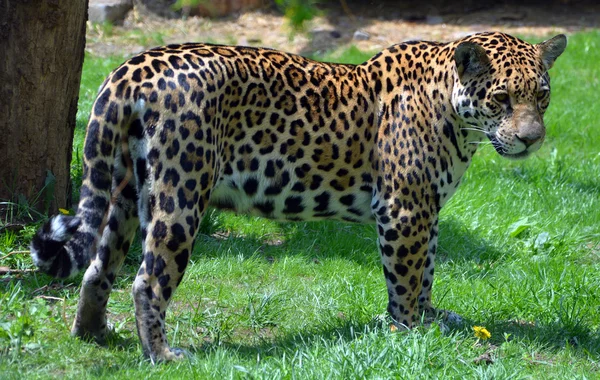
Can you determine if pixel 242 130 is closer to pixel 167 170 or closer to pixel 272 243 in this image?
pixel 167 170

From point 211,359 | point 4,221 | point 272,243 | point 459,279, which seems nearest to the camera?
point 211,359

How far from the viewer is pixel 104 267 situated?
571 centimetres

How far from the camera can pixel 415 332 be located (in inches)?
228

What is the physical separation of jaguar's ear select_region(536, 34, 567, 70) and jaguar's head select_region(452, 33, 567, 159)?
193 mm

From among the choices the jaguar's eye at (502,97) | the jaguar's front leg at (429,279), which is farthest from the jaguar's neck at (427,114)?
the jaguar's front leg at (429,279)

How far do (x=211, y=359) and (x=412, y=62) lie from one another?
2.58 m

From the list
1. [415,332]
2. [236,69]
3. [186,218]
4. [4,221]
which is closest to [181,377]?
[186,218]

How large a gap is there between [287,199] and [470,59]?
1.57 m

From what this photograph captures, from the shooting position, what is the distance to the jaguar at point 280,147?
17.4ft

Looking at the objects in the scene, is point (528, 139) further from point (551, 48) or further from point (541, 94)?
point (551, 48)

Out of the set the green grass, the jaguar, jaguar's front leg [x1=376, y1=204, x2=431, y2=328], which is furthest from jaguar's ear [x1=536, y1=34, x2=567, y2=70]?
the green grass

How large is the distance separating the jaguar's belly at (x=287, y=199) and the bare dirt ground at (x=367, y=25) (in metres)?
8.54

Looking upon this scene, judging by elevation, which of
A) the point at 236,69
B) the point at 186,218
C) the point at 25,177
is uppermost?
the point at 236,69

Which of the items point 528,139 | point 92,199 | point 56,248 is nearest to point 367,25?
point 528,139
